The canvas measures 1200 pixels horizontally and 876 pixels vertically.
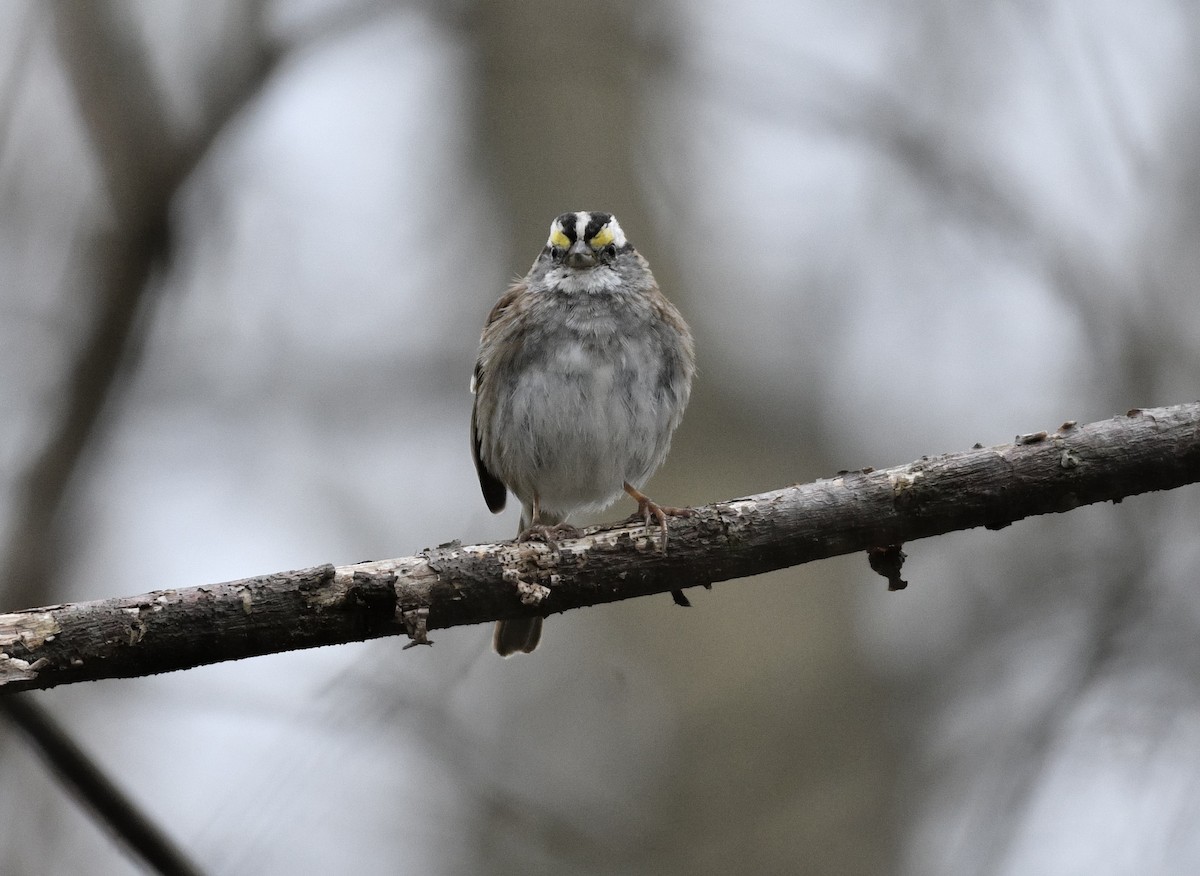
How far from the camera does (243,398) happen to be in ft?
27.9

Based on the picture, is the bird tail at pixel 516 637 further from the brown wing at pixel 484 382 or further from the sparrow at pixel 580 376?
the brown wing at pixel 484 382

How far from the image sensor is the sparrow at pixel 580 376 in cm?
563

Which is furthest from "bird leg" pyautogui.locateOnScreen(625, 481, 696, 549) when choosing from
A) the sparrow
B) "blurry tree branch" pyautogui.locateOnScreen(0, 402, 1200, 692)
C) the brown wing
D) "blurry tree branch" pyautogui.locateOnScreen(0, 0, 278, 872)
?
"blurry tree branch" pyautogui.locateOnScreen(0, 0, 278, 872)

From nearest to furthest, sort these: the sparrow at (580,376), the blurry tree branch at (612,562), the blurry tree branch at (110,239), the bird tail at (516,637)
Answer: the blurry tree branch at (612,562), the blurry tree branch at (110,239), the sparrow at (580,376), the bird tail at (516,637)

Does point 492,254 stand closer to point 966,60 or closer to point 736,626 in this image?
point 736,626

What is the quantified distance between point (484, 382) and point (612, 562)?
2.23 metres

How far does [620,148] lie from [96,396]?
479 cm

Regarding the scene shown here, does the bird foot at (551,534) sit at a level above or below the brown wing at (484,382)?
below

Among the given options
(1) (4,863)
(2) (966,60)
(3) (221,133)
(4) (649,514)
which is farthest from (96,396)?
(2) (966,60)

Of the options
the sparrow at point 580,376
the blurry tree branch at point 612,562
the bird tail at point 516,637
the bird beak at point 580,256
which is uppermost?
the bird beak at point 580,256

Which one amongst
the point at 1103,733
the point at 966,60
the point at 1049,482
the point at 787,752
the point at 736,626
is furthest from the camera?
Result: the point at 966,60

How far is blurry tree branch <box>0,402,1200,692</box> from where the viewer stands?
341cm

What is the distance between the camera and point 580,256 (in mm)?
5914

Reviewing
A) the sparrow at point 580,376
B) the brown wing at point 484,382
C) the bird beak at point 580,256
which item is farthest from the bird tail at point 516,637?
the bird beak at point 580,256
